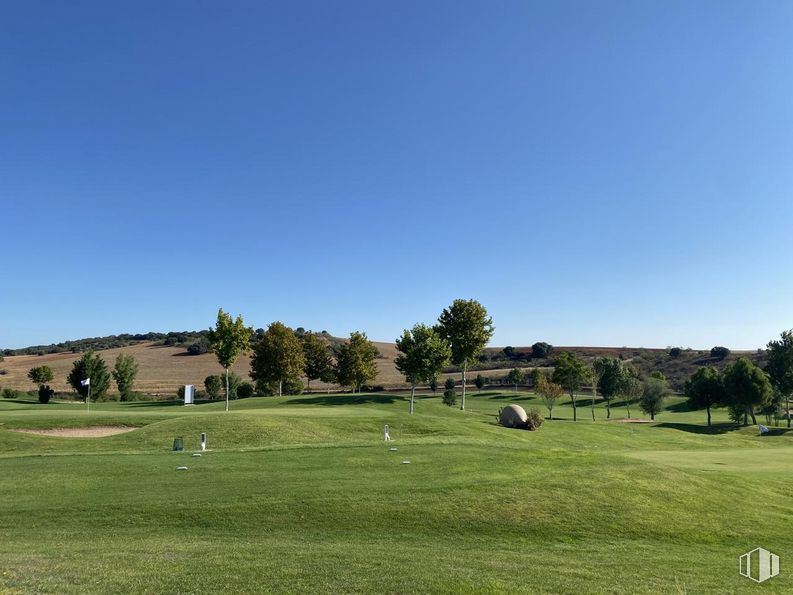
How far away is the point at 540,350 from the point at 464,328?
108 metres

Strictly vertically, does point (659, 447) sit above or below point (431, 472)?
below

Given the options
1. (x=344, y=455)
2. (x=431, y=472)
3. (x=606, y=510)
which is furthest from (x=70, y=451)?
(x=606, y=510)

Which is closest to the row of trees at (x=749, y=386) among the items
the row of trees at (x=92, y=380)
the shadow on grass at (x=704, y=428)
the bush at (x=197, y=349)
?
the shadow on grass at (x=704, y=428)

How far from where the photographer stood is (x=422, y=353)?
51.8 meters

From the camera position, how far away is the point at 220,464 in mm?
20016

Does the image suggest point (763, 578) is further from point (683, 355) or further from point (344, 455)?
point (683, 355)

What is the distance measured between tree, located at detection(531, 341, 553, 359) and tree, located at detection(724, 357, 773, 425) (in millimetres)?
90426

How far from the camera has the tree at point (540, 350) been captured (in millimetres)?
156712

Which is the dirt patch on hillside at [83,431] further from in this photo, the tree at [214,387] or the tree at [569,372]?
the tree at [569,372]

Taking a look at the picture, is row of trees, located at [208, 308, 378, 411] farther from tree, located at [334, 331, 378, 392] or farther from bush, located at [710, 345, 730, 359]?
bush, located at [710, 345, 730, 359]

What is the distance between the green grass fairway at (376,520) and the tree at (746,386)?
138ft

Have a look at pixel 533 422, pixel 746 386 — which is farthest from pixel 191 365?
pixel 746 386

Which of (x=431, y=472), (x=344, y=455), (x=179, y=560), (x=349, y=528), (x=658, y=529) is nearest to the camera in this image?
(x=179, y=560)

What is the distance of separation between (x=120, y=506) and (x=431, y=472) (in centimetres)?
993
